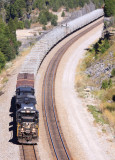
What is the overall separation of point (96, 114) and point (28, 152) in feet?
40.6

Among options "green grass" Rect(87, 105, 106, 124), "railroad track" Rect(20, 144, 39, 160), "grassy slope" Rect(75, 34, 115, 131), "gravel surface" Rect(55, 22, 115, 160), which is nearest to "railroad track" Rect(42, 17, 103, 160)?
"gravel surface" Rect(55, 22, 115, 160)

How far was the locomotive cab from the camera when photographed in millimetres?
29328

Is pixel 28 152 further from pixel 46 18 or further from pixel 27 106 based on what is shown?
pixel 46 18

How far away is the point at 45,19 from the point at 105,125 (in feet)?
283

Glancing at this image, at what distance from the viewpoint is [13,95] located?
4381cm

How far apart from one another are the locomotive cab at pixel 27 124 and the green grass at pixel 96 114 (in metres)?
9.81

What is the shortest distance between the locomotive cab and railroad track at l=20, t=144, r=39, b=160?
0.66 meters

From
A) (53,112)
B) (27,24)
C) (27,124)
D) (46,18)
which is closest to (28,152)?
(27,124)

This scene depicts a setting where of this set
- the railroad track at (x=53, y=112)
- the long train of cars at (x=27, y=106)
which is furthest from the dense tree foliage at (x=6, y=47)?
the railroad track at (x=53, y=112)

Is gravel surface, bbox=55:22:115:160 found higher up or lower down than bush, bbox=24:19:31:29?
lower down

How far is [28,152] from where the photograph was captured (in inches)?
1139

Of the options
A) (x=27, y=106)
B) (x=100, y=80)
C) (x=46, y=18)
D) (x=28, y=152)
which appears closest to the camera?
(x=28, y=152)

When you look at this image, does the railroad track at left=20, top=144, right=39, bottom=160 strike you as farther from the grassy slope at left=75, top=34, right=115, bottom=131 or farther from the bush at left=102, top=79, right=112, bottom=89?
the bush at left=102, top=79, right=112, bottom=89

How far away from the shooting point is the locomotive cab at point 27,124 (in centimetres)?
2933
